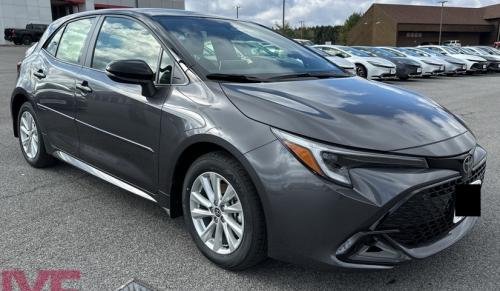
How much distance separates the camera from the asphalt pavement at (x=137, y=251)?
2.77 metres

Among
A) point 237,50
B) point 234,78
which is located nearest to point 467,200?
point 234,78

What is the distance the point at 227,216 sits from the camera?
9.23 ft

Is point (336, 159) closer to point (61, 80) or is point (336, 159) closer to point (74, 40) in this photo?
point (61, 80)

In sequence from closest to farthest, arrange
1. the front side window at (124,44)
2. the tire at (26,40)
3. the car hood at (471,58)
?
the front side window at (124,44) → the car hood at (471,58) → the tire at (26,40)

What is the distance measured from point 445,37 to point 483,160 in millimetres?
83810

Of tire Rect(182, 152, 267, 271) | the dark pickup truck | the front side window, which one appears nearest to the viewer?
tire Rect(182, 152, 267, 271)

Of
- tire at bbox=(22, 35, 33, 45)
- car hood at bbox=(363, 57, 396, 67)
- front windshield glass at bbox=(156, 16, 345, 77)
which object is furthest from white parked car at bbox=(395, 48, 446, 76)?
tire at bbox=(22, 35, 33, 45)

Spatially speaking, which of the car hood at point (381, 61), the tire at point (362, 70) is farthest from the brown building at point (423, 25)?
the tire at point (362, 70)

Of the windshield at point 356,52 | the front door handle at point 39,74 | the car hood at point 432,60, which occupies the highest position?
the front door handle at point 39,74

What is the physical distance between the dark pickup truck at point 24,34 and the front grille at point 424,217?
4548cm

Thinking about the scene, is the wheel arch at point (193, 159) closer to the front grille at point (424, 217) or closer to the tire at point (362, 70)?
the front grille at point (424, 217)

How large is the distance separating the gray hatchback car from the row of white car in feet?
36.4

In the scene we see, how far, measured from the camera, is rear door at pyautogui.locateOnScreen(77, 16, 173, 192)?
3.21 m

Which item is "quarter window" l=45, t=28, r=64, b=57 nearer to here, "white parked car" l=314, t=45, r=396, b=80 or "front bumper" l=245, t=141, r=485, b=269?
"front bumper" l=245, t=141, r=485, b=269
